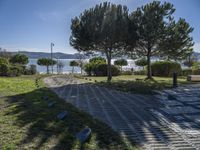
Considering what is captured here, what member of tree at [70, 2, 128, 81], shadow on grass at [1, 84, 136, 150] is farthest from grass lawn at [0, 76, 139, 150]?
tree at [70, 2, 128, 81]

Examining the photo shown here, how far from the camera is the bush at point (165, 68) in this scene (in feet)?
84.7

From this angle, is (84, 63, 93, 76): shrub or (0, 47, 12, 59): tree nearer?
(84, 63, 93, 76): shrub

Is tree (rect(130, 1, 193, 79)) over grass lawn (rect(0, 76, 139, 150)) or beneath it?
over

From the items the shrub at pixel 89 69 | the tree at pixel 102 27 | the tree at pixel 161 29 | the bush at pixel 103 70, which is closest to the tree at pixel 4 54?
the shrub at pixel 89 69

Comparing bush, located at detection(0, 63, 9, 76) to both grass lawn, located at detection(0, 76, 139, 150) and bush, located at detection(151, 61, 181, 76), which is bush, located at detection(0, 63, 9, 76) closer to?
bush, located at detection(151, 61, 181, 76)

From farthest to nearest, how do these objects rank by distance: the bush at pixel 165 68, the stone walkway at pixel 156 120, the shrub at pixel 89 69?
the shrub at pixel 89 69
the bush at pixel 165 68
the stone walkway at pixel 156 120

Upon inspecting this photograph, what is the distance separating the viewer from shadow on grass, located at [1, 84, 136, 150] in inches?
172

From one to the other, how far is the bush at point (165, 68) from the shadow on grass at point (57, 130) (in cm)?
1974

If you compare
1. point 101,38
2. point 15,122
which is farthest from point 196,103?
point 101,38

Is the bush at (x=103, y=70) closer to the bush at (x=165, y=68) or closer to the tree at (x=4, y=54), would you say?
the bush at (x=165, y=68)

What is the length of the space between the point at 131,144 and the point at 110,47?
636 inches

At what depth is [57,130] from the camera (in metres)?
5.14

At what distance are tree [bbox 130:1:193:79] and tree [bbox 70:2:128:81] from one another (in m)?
0.97

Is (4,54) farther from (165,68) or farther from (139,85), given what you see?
(139,85)
